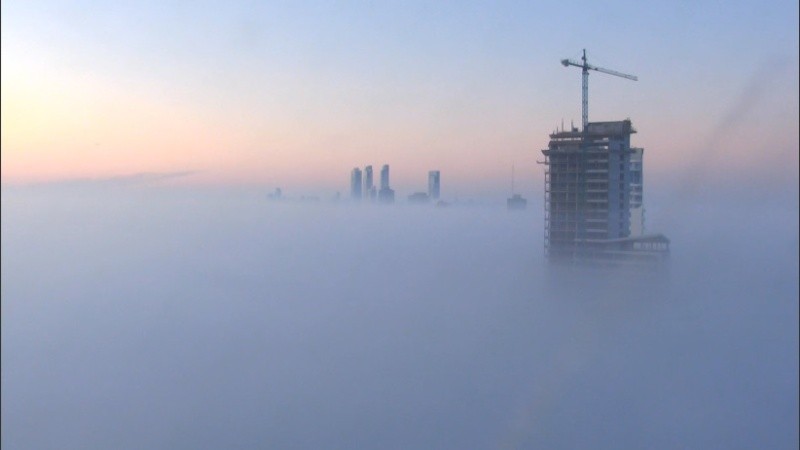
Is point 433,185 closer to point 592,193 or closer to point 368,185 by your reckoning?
point 368,185

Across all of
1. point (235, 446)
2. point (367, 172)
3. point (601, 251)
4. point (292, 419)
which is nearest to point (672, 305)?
point (601, 251)

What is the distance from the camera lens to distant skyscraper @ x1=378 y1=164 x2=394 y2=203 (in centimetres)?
759

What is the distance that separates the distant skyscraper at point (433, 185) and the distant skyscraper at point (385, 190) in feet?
1.88

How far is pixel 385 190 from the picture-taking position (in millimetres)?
7664

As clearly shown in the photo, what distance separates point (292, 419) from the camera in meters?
6.78

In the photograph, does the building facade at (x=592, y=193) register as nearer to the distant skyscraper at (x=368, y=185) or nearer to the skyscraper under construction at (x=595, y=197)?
the skyscraper under construction at (x=595, y=197)

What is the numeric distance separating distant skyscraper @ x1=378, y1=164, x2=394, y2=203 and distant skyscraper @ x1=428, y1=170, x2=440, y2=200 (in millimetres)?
572

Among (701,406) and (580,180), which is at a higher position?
(580,180)

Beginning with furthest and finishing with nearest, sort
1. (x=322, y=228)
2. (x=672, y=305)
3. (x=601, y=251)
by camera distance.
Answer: (x=322, y=228) < (x=601, y=251) < (x=672, y=305)

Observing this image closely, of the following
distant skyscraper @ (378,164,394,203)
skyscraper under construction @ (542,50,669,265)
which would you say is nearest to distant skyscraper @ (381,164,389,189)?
distant skyscraper @ (378,164,394,203)

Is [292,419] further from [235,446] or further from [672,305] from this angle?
[672,305]

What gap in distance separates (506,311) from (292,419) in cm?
293

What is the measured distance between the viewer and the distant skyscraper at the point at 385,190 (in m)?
7.59

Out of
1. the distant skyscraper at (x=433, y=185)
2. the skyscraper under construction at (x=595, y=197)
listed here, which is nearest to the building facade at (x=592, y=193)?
the skyscraper under construction at (x=595, y=197)
